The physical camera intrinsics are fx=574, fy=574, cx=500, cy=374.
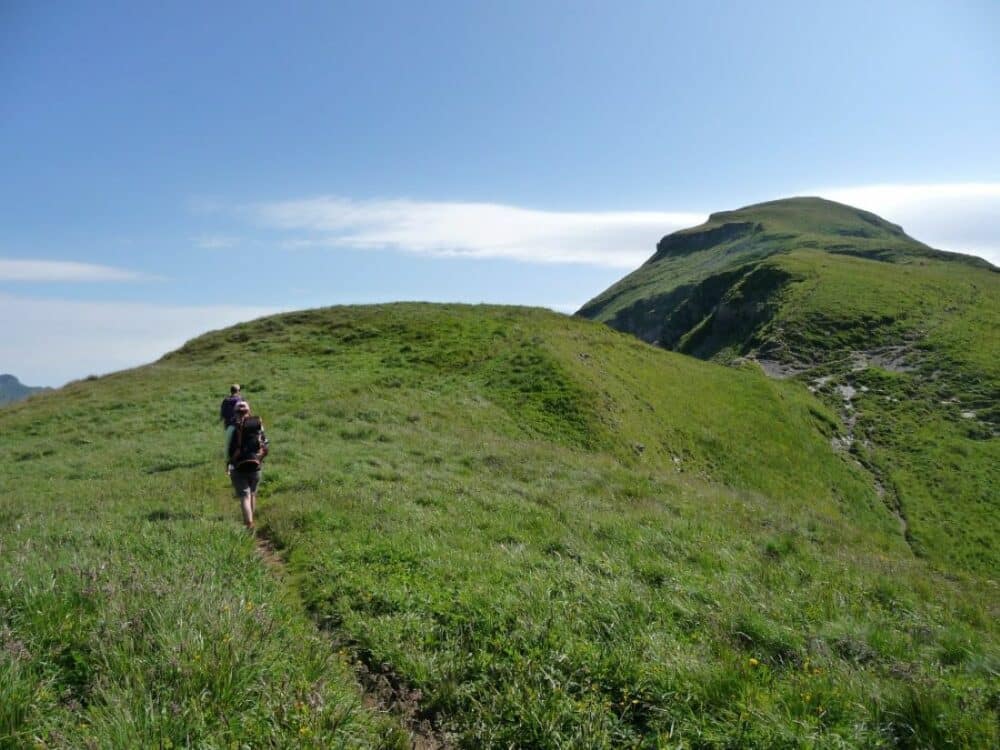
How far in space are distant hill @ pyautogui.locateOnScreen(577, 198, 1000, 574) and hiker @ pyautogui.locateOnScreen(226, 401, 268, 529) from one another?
30704 mm

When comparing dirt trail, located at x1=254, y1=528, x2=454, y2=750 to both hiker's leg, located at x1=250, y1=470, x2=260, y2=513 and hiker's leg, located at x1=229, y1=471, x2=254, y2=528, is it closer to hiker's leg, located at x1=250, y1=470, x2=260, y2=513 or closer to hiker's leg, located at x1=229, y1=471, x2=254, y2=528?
hiker's leg, located at x1=229, y1=471, x2=254, y2=528

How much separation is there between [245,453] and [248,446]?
197mm

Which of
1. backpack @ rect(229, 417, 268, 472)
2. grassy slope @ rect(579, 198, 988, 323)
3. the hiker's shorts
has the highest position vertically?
grassy slope @ rect(579, 198, 988, 323)

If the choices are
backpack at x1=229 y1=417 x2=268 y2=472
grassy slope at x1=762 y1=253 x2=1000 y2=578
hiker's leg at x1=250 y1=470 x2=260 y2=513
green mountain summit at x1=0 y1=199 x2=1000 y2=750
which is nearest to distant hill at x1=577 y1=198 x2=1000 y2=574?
grassy slope at x1=762 y1=253 x2=1000 y2=578

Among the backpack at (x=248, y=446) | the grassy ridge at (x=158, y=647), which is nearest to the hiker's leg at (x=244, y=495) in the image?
the backpack at (x=248, y=446)

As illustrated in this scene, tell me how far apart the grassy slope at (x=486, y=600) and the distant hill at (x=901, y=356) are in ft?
78.7

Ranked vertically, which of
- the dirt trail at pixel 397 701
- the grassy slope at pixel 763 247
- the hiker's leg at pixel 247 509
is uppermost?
the grassy slope at pixel 763 247

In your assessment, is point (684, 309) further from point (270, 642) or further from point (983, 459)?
point (270, 642)

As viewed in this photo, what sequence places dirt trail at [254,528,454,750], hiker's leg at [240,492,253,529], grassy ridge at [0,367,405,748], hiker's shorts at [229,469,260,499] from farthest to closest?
hiker's shorts at [229,469,260,499]
hiker's leg at [240,492,253,529]
dirt trail at [254,528,454,750]
grassy ridge at [0,367,405,748]

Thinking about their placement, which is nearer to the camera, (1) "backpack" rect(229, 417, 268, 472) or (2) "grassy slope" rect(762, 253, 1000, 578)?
(1) "backpack" rect(229, 417, 268, 472)

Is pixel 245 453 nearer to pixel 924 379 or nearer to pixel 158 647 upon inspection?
pixel 158 647

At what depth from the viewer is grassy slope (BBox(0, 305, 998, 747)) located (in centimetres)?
516

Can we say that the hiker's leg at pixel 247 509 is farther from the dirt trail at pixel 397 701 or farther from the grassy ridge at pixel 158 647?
the dirt trail at pixel 397 701

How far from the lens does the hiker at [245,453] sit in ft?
42.6
